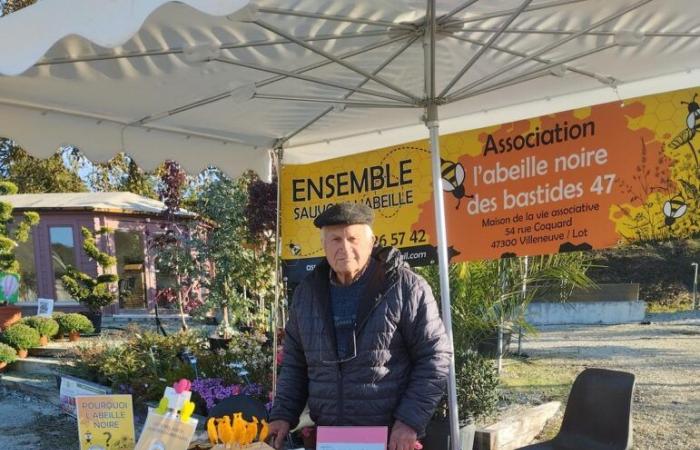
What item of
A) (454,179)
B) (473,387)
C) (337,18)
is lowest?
(473,387)

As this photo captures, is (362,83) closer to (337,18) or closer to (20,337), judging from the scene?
(337,18)

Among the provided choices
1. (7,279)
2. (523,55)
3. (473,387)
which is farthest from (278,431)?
(7,279)

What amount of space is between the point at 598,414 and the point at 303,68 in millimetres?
2429

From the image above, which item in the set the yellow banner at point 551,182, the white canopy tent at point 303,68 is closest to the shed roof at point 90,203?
the white canopy tent at point 303,68

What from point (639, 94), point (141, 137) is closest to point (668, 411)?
point (639, 94)

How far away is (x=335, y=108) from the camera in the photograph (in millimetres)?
3596

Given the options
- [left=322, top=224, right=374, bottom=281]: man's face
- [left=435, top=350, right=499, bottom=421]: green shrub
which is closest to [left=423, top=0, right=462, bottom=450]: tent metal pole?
[left=322, top=224, right=374, bottom=281]: man's face

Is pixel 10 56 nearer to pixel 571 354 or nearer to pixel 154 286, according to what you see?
pixel 571 354

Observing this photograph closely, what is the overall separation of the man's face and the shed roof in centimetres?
1082

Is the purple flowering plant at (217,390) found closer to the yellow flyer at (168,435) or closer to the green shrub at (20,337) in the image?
the yellow flyer at (168,435)

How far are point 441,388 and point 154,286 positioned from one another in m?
13.1

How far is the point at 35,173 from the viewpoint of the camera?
19047 millimetres

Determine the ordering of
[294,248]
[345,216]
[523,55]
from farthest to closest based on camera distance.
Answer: [294,248] < [523,55] < [345,216]

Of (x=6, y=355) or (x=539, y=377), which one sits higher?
(x=6, y=355)
